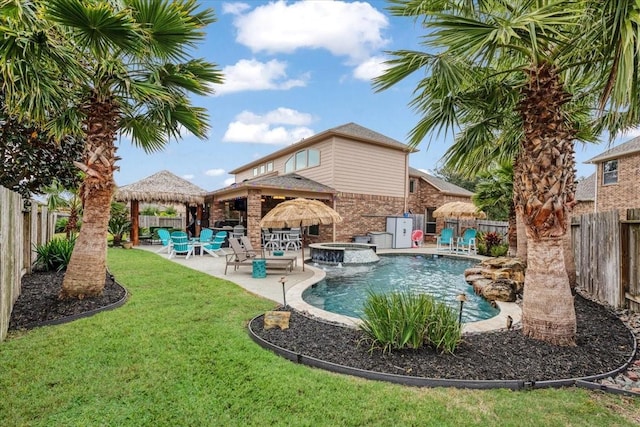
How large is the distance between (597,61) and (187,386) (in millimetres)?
6512

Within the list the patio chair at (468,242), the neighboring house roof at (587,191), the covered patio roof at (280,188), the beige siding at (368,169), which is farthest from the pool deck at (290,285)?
the neighboring house roof at (587,191)

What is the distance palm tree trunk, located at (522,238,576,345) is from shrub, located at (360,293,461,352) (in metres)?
1.23

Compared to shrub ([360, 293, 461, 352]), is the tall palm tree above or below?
above

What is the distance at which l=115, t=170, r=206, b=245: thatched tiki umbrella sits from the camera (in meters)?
17.4

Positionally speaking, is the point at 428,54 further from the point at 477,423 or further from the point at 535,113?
the point at 477,423

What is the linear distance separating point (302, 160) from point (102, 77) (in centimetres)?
1573

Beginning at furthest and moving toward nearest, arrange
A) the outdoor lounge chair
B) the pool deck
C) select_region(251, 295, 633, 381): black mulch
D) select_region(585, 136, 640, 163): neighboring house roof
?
select_region(585, 136, 640, 163): neighboring house roof → the outdoor lounge chair → the pool deck → select_region(251, 295, 633, 381): black mulch

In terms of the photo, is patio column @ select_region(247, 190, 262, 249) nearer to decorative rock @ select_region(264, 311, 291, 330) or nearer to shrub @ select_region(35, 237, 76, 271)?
shrub @ select_region(35, 237, 76, 271)

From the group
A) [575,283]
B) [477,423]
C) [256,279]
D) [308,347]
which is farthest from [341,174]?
[477,423]

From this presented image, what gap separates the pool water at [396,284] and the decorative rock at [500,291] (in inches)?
8.4

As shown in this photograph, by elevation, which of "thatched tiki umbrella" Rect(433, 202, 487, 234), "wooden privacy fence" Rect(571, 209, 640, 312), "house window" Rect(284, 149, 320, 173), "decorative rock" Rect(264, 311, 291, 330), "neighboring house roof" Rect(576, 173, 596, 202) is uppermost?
"house window" Rect(284, 149, 320, 173)

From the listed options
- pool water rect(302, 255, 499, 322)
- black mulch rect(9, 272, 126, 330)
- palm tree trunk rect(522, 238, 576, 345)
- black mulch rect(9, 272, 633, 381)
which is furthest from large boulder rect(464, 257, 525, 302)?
black mulch rect(9, 272, 126, 330)

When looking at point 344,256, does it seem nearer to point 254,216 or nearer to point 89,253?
point 254,216

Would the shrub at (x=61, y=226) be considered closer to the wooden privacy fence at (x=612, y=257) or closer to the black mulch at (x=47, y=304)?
the black mulch at (x=47, y=304)
